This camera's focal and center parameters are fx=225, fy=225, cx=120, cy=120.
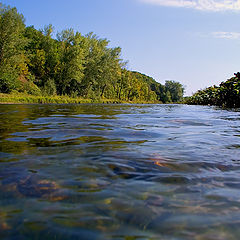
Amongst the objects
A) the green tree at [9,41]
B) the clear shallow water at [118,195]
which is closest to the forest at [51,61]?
the green tree at [9,41]

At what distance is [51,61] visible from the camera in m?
46.6

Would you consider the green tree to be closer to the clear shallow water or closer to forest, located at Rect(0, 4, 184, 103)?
forest, located at Rect(0, 4, 184, 103)

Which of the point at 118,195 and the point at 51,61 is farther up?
the point at 51,61

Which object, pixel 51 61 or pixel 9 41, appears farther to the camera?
pixel 51 61

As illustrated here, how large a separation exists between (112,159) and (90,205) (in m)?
1.21

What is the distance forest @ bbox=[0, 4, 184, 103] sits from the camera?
3272cm

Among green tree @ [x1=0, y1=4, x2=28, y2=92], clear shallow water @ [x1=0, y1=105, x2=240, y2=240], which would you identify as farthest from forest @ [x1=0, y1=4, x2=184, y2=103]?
clear shallow water @ [x1=0, y1=105, x2=240, y2=240]

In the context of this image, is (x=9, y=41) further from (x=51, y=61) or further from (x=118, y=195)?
(x=118, y=195)

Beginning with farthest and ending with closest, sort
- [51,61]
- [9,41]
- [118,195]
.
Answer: [51,61], [9,41], [118,195]

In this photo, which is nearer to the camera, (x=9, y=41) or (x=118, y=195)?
(x=118, y=195)

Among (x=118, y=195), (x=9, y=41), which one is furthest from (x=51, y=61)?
(x=118, y=195)

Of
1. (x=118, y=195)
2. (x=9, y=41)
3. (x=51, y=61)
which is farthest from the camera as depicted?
(x=51, y=61)

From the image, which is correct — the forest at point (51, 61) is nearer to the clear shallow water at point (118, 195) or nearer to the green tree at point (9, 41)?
the green tree at point (9, 41)

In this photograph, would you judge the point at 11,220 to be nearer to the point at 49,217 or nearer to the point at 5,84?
the point at 49,217
